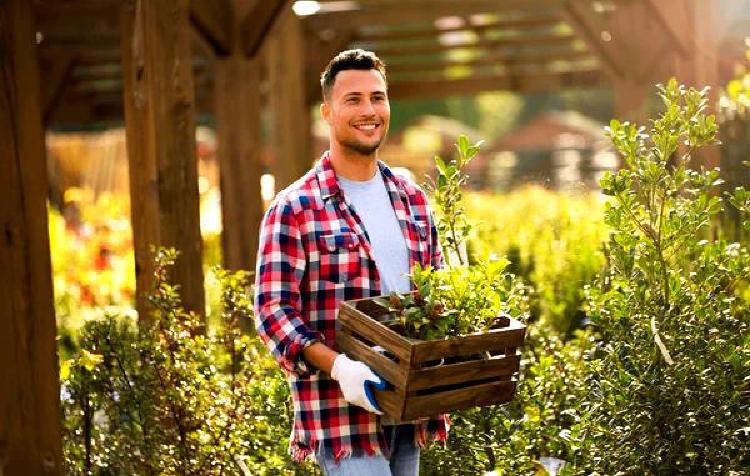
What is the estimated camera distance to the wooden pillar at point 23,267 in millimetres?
2799

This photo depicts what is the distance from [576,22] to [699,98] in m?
6.39

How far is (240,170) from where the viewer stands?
6102 millimetres

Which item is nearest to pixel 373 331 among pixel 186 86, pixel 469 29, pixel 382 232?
pixel 382 232

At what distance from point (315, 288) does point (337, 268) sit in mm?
63

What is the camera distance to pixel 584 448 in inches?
110

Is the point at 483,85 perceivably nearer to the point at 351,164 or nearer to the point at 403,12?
the point at 403,12

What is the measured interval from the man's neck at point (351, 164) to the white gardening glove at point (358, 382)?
0.47m

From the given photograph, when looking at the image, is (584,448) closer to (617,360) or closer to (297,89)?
(617,360)

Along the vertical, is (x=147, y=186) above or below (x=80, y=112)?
below

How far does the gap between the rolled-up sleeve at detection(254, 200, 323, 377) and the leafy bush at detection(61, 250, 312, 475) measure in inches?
32.3

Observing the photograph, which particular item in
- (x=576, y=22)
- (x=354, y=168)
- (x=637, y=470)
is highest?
(x=576, y=22)

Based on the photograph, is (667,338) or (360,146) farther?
(667,338)

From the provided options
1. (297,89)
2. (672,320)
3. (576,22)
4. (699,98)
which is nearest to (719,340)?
(672,320)

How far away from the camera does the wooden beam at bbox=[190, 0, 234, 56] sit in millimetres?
5234
